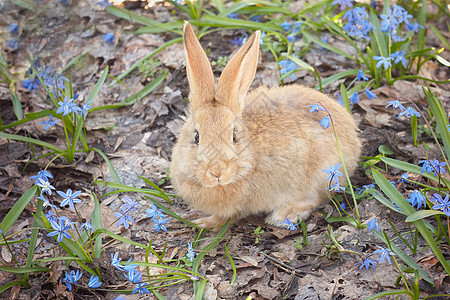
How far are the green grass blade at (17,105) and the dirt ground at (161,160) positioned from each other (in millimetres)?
163

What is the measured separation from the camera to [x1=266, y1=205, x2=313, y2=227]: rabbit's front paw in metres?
→ 5.04

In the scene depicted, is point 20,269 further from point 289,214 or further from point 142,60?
point 142,60

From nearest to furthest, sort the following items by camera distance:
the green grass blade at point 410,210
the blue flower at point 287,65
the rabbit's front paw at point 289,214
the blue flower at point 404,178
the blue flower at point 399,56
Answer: the green grass blade at point 410,210 → the blue flower at point 404,178 → the rabbit's front paw at point 289,214 → the blue flower at point 399,56 → the blue flower at point 287,65

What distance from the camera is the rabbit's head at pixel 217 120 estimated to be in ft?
14.0

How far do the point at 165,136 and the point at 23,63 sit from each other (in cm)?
252

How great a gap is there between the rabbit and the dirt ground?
0.96 feet

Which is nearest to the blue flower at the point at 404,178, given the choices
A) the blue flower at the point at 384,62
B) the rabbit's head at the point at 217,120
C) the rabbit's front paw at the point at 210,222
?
the blue flower at the point at 384,62

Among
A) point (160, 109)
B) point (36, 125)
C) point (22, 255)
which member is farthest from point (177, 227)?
point (36, 125)

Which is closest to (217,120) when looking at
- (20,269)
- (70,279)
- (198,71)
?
(198,71)

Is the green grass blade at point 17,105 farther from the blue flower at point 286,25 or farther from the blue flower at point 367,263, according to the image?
the blue flower at point 367,263

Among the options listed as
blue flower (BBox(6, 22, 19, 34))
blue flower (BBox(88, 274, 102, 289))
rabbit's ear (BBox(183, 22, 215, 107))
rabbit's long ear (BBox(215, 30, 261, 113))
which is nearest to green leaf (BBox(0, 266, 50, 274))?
blue flower (BBox(88, 274, 102, 289))

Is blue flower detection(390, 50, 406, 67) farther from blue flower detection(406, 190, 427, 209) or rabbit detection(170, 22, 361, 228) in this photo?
blue flower detection(406, 190, 427, 209)

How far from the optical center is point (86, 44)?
715cm

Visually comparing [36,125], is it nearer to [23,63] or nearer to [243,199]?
[23,63]
